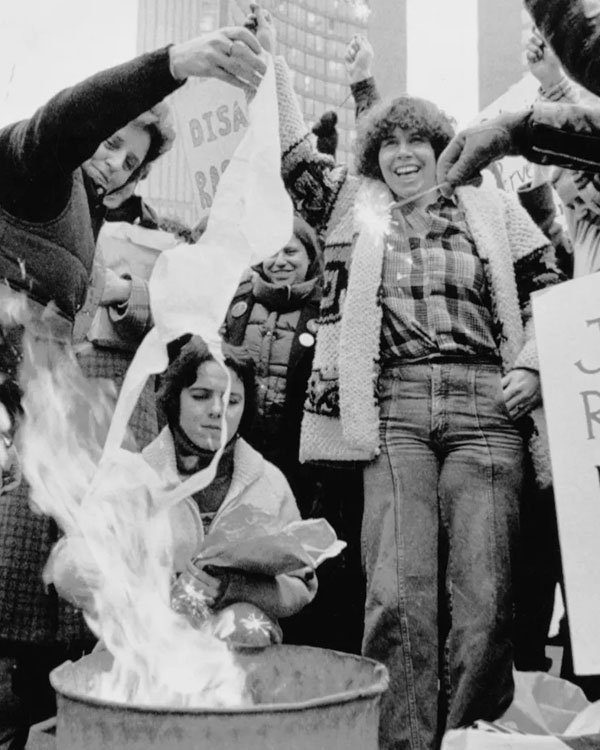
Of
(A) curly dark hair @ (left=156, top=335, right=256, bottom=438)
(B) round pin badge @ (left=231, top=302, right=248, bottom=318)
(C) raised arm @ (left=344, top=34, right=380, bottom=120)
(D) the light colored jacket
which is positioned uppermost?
(C) raised arm @ (left=344, top=34, right=380, bottom=120)

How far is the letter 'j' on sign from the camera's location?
1.60m

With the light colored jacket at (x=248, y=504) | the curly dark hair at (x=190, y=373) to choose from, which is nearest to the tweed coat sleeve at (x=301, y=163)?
the curly dark hair at (x=190, y=373)

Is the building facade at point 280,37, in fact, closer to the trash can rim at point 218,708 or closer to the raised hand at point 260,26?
the raised hand at point 260,26

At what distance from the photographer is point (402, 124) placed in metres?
2.44

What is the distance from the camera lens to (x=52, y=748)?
1602 millimetres

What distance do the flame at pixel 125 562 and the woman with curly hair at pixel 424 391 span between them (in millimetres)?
651

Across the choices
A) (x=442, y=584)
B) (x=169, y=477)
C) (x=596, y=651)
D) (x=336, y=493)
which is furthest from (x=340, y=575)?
(x=596, y=651)

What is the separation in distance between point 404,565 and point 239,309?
3.98ft

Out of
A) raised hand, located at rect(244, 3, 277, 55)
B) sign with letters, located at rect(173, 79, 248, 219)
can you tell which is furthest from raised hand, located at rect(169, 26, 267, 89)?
sign with letters, located at rect(173, 79, 248, 219)

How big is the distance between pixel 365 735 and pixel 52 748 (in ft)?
2.33

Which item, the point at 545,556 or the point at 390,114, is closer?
the point at 390,114

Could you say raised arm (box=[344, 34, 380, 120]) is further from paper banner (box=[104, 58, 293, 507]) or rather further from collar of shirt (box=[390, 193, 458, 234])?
paper banner (box=[104, 58, 293, 507])

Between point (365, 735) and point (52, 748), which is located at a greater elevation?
point (365, 735)

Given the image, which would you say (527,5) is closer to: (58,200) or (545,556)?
(58,200)
